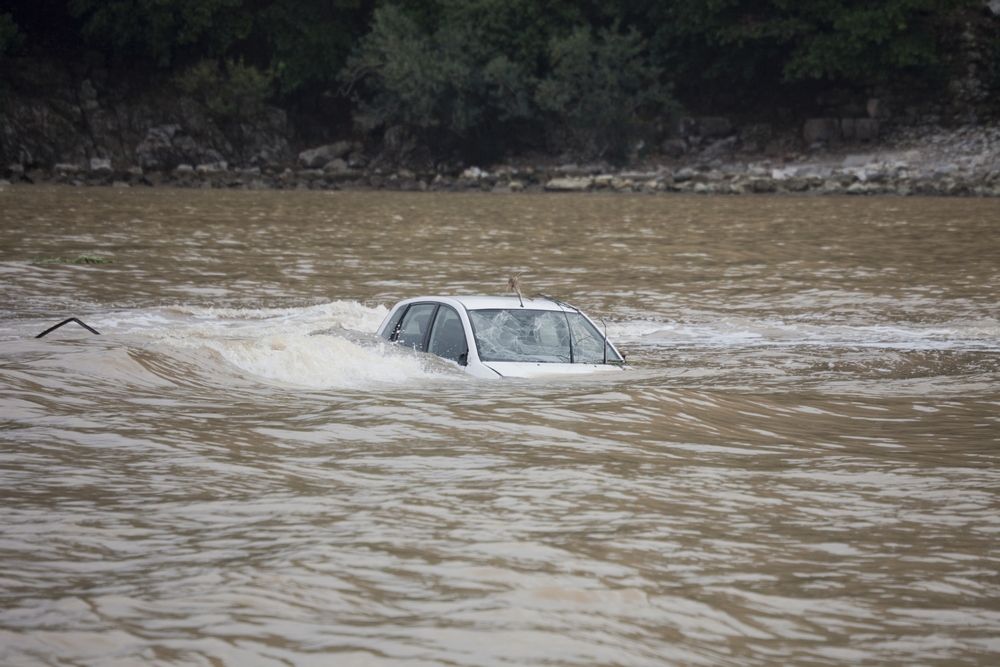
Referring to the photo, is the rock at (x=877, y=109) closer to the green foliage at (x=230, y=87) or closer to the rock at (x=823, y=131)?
the rock at (x=823, y=131)

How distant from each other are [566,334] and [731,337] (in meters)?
5.85

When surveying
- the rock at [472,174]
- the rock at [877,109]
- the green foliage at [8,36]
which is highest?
the green foliage at [8,36]

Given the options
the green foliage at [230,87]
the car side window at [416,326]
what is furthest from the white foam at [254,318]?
the green foliage at [230,87]

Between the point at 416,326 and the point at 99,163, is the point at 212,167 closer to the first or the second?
the point at 99,163

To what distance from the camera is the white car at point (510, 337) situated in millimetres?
11914

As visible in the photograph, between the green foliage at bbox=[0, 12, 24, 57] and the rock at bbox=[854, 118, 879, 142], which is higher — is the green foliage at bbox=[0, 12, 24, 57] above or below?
above

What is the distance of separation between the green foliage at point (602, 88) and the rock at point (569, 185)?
497cm

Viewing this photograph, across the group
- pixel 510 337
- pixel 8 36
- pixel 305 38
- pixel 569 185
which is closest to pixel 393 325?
pixel 510 337

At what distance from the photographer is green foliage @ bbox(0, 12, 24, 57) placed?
65.2m

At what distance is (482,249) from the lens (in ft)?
104

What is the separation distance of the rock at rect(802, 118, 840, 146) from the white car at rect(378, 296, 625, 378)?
54731 mm

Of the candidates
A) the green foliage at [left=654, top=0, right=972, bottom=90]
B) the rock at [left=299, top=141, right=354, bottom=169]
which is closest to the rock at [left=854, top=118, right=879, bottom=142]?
the green foliage at [left=654, top=0, right=972, bottom=90]

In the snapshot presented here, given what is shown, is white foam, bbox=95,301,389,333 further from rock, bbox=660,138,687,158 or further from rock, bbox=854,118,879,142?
rock, bbox=660,138,687,158

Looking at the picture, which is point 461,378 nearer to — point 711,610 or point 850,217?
point 711,610
